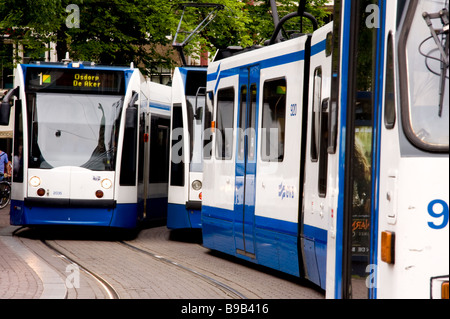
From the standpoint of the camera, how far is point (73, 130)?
14.7m

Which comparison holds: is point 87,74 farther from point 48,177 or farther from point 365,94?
point 365,94

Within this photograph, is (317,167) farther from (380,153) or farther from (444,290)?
(444,290)

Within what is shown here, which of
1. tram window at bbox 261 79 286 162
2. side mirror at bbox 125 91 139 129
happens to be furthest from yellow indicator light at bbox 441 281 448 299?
side mirror at bbox 125 91 139 129

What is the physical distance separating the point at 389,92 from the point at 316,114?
4.23 m

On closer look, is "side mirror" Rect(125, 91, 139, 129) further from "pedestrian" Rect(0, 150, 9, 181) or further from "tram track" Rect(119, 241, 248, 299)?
"pedestrian" Rect(0, 150, 9, 181)

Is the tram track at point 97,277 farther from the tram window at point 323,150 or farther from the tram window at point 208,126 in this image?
the tram window at point 208,126

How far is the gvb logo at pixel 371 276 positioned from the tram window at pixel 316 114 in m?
3.85

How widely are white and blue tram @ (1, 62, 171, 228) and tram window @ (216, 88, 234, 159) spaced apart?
266cm

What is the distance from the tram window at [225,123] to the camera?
39.1ft

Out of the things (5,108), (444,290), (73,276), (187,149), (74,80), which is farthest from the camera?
(187,149)

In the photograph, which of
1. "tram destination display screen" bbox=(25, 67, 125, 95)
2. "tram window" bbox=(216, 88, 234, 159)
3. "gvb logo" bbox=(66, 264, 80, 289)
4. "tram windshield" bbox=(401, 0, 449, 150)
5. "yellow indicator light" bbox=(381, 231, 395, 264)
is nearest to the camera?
"tram windshield" bbox=(401, 0, 449, 150)

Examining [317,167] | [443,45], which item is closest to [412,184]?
[443,45]

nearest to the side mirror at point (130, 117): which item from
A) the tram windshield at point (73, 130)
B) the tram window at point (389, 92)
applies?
the tram windshield at point (73, 130)

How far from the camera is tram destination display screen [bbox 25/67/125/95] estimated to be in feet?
48.8
